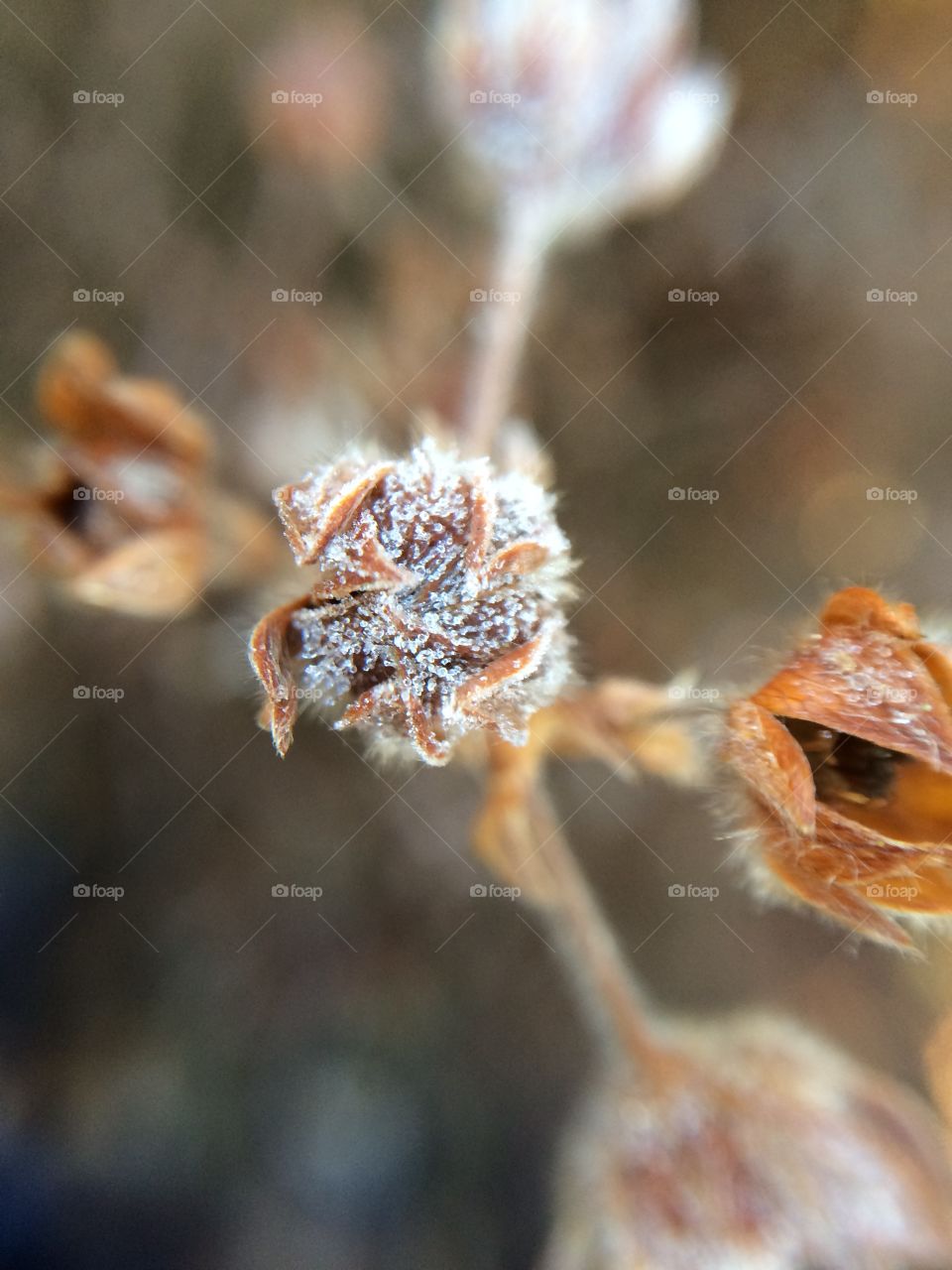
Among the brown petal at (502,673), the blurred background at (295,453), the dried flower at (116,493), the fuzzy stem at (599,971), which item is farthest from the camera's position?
the blurred background at (295,453)

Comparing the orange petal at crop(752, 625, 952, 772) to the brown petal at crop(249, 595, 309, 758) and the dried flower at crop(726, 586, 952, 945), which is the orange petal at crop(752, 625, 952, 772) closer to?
the dried flower at crop(726, 586, 952, 945)

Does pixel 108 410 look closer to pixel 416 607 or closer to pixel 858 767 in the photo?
pixel 416 607

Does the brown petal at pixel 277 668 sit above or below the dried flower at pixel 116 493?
below

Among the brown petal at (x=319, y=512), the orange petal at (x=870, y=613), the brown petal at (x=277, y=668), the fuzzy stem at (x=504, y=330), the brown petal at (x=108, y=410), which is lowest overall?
the brown petal at (x=277, y=668)

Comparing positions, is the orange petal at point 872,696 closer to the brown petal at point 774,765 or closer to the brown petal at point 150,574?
the brown petal at point 774,765

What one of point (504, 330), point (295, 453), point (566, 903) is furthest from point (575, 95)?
point (566, 903)

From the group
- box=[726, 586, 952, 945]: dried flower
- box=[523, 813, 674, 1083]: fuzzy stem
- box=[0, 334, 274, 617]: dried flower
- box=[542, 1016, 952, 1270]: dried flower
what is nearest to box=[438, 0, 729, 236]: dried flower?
box=[0, 334, 274, 617]: dried flower

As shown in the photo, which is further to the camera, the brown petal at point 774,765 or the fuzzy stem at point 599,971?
the fuzzy stem at point 599,971

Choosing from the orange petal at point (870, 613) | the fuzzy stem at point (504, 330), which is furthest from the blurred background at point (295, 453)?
the orange petal at point (870, 613)
